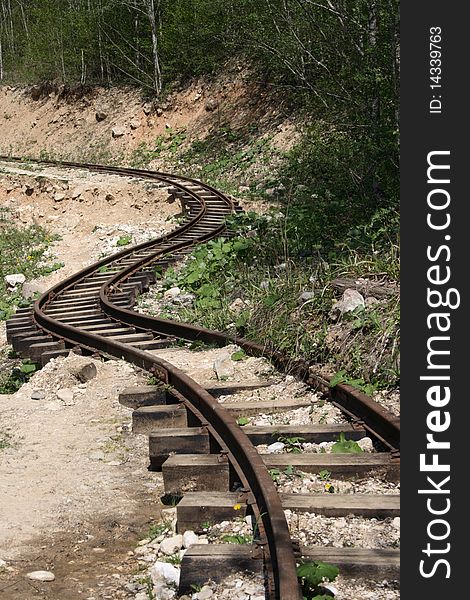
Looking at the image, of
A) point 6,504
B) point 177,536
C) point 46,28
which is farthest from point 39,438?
point 46,28

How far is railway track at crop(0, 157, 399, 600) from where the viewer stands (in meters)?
3.57

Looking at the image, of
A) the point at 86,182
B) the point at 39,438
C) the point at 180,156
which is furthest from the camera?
the point at 180,156

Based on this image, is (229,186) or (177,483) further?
(229,186)

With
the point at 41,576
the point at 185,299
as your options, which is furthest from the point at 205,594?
the point at 185,299

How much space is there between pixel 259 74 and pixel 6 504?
25.5 meters

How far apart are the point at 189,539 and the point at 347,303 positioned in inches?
125

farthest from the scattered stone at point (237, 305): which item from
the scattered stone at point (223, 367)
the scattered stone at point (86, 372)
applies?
the scattered stone at point (86, 372)

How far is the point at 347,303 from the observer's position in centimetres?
669

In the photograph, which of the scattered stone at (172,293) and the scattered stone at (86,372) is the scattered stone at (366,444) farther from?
the scattered stone at (172,293)

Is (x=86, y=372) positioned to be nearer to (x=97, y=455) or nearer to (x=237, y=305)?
(x=97, y=455)

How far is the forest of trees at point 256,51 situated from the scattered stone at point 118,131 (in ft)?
6.72

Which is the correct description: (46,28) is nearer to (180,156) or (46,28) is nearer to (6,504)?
(180,156)

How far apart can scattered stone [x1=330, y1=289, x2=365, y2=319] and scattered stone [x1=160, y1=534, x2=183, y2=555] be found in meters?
3.02

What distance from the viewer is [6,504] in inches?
189
